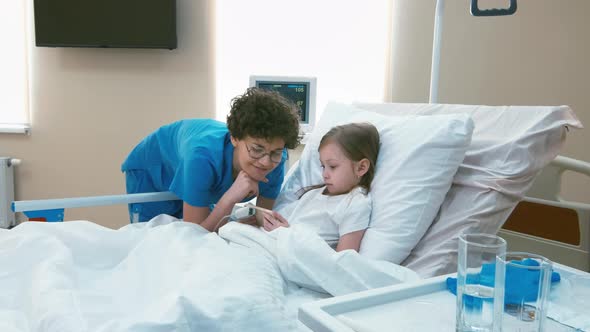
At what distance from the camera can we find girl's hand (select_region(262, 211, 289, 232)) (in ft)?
4.71

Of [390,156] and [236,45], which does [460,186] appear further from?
[236,45]

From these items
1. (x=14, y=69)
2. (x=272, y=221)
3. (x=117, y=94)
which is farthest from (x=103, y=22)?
(x=272, y=221)

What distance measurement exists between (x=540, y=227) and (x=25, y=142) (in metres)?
3.22

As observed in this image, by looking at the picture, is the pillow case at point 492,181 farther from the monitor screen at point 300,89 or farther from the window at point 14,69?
the window at point 14,69

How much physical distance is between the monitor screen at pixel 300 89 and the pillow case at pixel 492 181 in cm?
153

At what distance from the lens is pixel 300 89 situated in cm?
282

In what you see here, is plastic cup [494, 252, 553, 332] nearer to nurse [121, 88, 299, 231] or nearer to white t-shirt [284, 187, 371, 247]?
white t-shirt [284, 187, 371, 247]

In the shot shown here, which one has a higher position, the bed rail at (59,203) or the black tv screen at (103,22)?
the black tv screen at (103,22)

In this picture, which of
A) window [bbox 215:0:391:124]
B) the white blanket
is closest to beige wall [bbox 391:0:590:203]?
window [bbox 215:0:391:124]

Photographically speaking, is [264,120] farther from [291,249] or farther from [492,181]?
[492,181]

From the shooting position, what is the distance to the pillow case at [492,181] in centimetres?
125

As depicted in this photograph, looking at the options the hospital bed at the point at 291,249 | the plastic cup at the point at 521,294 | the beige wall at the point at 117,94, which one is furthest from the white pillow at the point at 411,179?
the beige wall at the point at 117,94

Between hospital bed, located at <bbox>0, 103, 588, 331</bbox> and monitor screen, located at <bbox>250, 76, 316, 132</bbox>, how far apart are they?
1.23m

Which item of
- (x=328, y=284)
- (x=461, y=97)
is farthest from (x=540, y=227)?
(x=461, y=97)
